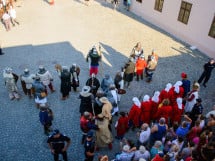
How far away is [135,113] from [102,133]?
4.83 ft

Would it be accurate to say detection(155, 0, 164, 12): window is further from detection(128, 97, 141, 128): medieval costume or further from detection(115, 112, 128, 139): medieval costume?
detection(115, 112, 128, 139): medieval costume

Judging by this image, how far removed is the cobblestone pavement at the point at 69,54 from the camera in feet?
31.9

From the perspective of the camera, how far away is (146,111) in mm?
9430

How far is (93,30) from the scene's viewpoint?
17.8 metres

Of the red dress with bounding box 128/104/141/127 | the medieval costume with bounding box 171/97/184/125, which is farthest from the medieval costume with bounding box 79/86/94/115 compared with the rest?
the medieval costume with bounding box 171/97/184/125

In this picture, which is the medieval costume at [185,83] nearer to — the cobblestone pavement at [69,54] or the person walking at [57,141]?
the cobblestone pavement at [69,54]

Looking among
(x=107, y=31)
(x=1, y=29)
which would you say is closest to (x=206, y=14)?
(x=107, y=31)

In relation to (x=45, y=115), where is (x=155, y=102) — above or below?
above

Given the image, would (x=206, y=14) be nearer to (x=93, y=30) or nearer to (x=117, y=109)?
(x=93, y=30)

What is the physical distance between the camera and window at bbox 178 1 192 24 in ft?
53.2

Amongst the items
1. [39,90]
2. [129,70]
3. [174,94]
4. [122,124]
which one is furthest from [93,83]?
[174,94]

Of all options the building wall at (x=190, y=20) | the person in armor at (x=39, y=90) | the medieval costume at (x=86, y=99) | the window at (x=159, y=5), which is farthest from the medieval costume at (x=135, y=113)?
the window at (x=159, y=5)

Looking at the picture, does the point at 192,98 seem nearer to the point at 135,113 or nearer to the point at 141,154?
the point at 135,113

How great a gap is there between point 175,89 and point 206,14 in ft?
23.1
